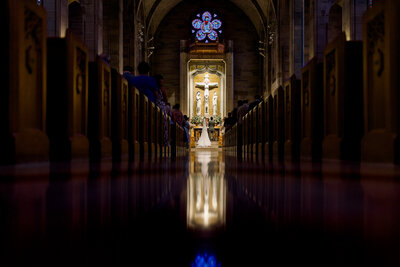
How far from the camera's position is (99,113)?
357 cm

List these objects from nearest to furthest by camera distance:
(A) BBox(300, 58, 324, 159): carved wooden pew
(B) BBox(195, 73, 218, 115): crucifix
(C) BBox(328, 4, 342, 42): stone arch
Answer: (A) BBox(300, 58, 324, 159): carved wooden pew → (C) BBox(328, 4, 342, 42): stone arch → (B) BBox(195, 73, 218, 115): crucifix

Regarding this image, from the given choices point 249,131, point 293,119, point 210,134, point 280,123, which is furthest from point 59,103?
point 210,134

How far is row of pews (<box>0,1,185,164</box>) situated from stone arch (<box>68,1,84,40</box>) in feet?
15.5

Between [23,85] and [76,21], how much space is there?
7282 millimetres

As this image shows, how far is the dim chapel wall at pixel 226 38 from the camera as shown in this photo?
17.3 metres

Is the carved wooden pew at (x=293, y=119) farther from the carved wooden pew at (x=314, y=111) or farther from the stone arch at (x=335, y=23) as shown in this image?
the stone arch at (x=335, y=23)

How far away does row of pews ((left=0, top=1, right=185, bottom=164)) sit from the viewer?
216 cm

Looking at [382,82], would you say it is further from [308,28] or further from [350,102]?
[308,28]

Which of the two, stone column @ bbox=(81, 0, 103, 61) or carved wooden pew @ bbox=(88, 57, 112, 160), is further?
stone column @ bbox=(81, 0, 103, 61)

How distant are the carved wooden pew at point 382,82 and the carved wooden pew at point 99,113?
2.30 meters

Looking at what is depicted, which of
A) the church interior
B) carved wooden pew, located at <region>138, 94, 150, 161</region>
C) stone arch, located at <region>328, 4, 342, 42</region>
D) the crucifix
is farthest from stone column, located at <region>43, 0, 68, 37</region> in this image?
the crucifix

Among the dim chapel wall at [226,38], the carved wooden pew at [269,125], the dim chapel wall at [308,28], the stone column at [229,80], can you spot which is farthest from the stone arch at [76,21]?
the stone column at [229,80]

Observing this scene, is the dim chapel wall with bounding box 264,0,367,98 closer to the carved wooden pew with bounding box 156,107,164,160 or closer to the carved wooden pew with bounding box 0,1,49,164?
the carved wooden pew with bounding box 156,107,164,160

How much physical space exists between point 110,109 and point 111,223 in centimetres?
364
